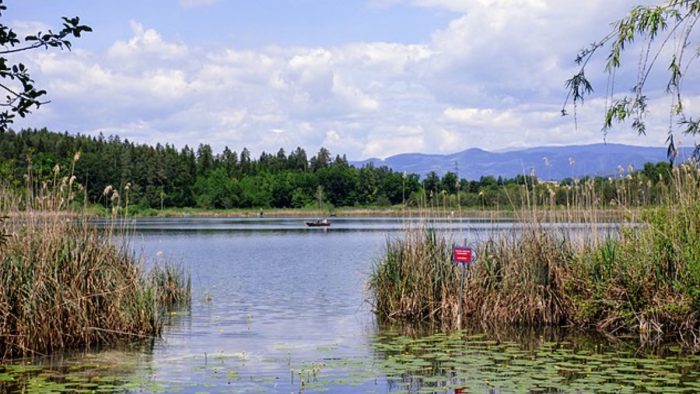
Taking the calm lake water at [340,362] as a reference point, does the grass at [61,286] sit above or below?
above

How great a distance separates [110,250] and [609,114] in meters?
8.63

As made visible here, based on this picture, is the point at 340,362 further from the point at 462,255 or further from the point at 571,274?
the point at 571,274

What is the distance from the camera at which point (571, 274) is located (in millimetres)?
15141

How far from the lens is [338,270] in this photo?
107ft

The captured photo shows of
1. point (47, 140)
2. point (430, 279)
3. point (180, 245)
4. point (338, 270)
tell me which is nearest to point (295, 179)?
point (47, 140)

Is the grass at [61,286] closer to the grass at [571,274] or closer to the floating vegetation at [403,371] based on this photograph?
the floating vegetation at [403,371]

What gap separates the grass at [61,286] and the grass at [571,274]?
5.19 meters

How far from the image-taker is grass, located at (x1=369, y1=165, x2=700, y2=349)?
1345cm

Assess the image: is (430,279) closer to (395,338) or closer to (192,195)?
(395,338)

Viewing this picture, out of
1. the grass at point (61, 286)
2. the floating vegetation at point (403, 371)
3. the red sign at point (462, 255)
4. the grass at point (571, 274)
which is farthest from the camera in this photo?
the red sign at point (462, 255)

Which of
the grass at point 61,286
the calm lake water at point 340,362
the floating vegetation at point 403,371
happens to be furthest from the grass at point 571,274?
the grass at point 61,286

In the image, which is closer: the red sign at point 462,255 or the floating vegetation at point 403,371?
the floating vegetation at point 403,371

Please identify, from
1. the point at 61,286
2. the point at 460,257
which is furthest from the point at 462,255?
the point at 61,286

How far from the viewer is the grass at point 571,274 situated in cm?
1345
